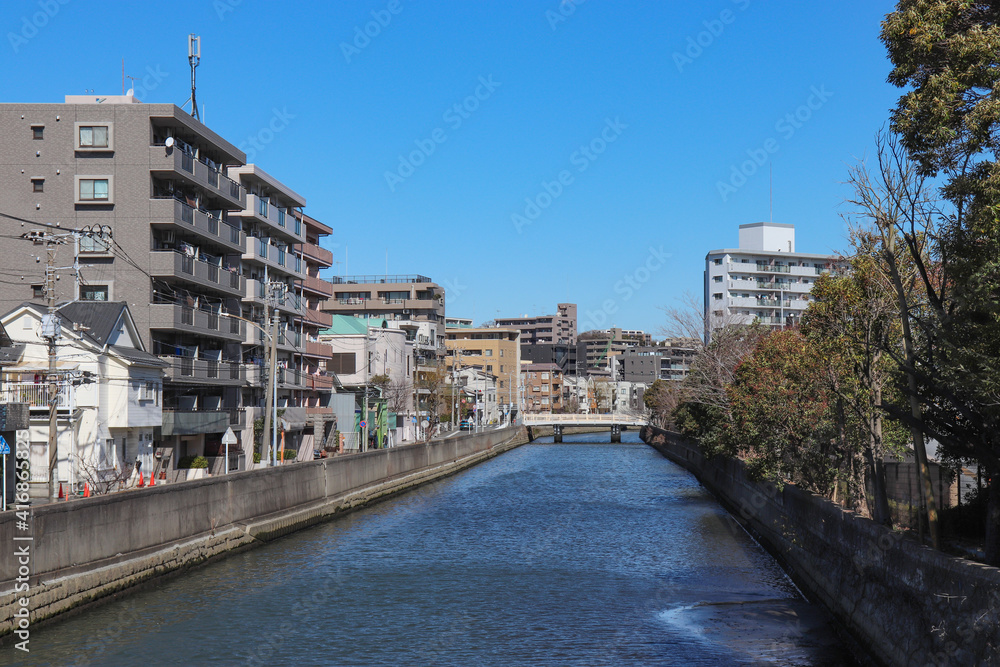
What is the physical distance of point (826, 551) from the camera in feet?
69.8

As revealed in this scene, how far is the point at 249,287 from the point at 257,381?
599 cm

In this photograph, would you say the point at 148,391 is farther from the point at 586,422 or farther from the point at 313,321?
the point at 586,422

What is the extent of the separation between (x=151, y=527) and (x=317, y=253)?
5150 centimetres

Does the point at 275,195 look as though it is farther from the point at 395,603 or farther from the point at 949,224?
the point at 949,224

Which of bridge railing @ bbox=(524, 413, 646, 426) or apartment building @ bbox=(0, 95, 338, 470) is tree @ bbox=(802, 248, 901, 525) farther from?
bridge railing @ bbox=(524, 413, 646, 426)

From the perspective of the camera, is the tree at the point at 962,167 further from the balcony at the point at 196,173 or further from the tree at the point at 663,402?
the tree at the point at 663,402

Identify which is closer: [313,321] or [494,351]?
[313,321]

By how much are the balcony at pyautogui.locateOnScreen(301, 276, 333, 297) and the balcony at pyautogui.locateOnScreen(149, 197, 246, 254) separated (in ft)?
45.7

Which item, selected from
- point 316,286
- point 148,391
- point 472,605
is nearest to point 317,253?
point 316,286

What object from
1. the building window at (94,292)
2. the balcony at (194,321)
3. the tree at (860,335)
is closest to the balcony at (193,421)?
the balcony at (194,321)

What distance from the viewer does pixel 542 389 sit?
175375 mm

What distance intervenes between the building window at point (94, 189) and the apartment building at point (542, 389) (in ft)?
431

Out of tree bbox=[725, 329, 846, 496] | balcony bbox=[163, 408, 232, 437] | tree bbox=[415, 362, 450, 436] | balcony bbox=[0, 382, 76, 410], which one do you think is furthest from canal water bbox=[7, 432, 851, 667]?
tree bbox=[415, 362, 450, 436]

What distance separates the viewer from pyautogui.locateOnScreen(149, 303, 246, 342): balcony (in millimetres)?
44500
